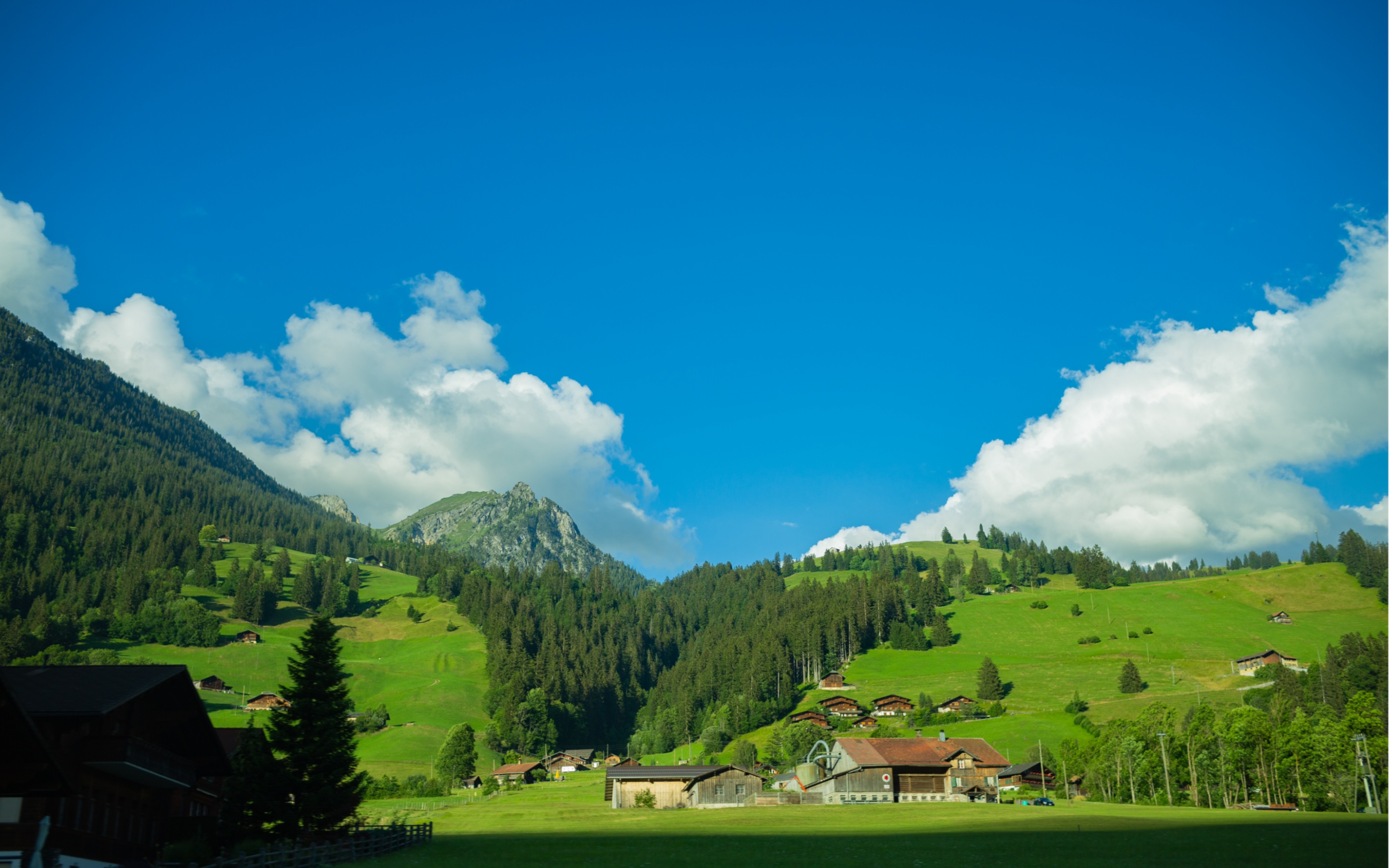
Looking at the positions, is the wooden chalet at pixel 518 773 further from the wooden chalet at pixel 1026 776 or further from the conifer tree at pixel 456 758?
the wooden chalet at pixel 1026 776

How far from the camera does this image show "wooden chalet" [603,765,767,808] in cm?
9531

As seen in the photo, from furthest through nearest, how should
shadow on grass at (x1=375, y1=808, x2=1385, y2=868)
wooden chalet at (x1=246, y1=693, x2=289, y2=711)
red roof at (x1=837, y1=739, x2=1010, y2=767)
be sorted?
wooden chalet at (x1=246, y1=693, x2=289, y2=711)
red roof at (x1=837, y1=739, x2=1010, y2=767)
shadow on grass at (x1=375, y1=808, x2=1385, y2=868)

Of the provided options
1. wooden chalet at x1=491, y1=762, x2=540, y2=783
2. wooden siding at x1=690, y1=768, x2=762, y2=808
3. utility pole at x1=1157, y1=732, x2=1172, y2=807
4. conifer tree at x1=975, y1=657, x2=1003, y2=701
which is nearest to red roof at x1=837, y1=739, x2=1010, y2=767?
wooden siding at x1=690, y1=768, x2=762, y2=808

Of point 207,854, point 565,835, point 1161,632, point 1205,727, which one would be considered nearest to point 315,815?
point 207,854

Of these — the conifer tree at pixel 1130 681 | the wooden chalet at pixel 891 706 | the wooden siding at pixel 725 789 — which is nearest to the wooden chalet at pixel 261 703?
the wooden siding at pixel 725 789

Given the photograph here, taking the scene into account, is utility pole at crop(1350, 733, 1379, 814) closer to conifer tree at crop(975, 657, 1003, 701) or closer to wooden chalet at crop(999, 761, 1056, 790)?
wooden chalet at crop(999, 761, 1056, 790)

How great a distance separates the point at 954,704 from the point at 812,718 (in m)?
26.0

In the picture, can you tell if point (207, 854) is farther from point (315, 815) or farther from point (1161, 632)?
point (1161, 632)

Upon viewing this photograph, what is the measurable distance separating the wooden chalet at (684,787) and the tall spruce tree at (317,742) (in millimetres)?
54763

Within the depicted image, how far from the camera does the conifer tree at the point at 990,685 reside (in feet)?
514

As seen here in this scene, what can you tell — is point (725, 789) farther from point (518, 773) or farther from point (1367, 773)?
point (1367, 773)

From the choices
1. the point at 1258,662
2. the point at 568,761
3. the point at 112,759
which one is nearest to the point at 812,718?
the point at 568,761

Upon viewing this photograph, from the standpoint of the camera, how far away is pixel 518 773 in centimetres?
14075

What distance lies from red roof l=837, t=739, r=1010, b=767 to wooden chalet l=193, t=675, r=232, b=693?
5127 inches
